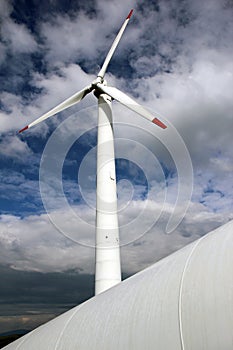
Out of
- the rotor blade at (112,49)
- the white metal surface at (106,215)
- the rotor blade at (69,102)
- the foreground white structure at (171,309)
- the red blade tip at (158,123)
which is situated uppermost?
the rotor blade at (112,49)

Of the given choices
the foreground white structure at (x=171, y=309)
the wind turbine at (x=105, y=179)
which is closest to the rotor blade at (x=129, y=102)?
the wind turbine at (x=105, y=179)

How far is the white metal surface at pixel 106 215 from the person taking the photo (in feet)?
89.4

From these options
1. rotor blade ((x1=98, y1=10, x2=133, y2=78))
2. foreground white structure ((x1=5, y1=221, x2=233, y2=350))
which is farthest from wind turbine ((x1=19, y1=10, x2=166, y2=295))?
foreground white structure ((x1=5, y1=221, x2=233, y2=350))

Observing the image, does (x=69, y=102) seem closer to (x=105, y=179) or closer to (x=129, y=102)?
(x=129, y=102)

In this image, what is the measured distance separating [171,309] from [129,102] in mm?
27665

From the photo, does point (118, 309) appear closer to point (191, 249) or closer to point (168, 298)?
point (168, 298)

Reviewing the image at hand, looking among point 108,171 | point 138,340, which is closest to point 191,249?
point 138,340

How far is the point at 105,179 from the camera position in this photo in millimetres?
30578

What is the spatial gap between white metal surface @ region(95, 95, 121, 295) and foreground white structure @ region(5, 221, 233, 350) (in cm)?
1549

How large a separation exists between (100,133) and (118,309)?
24.9 meters

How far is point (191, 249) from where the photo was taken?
31.8ft

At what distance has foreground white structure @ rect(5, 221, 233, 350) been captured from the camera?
741 cm

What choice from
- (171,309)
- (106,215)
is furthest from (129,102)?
(171,309)

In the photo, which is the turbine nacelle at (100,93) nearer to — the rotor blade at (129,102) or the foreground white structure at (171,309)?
the rotor blade at (129,102)
